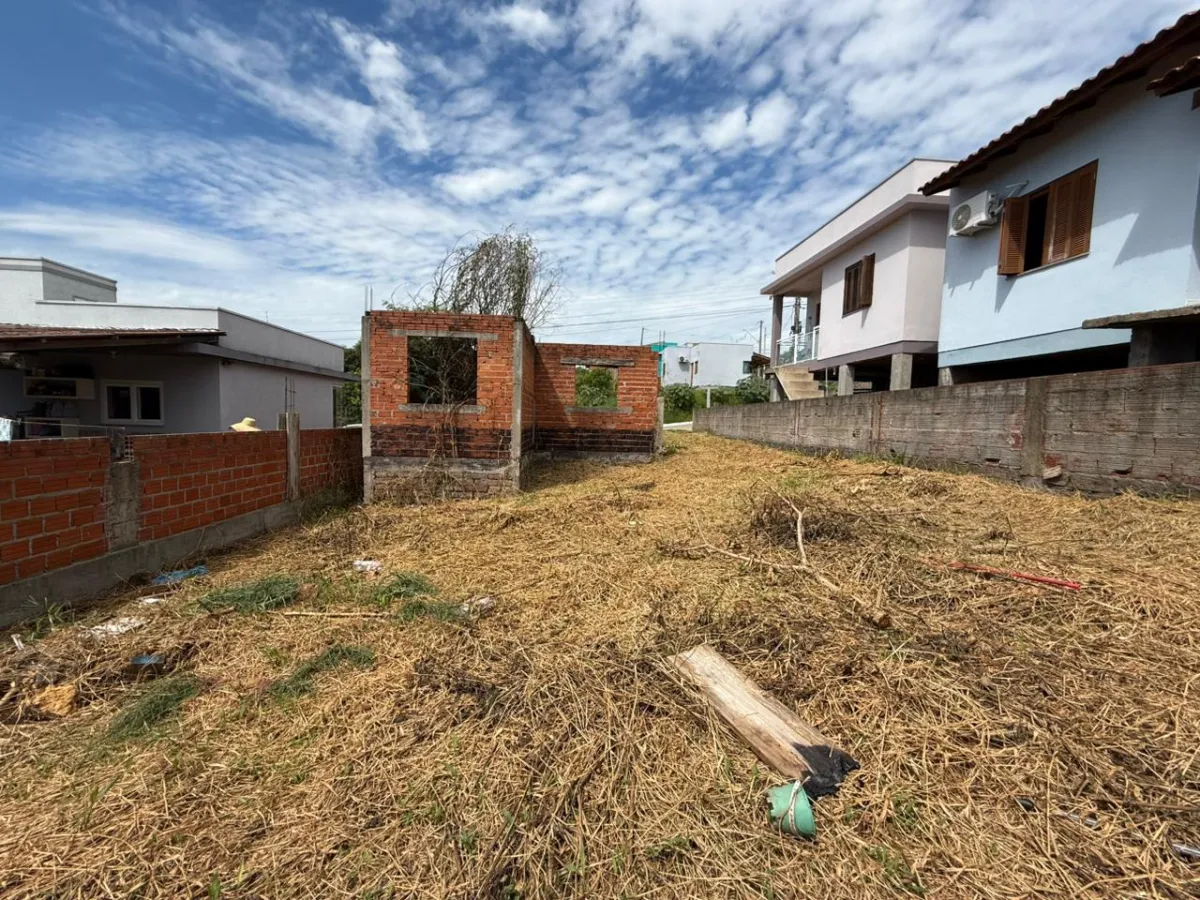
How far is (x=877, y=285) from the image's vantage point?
12070 millimetres

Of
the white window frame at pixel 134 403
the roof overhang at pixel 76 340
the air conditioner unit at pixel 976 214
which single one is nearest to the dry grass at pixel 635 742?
the air conditioner unit at pixel 976 214

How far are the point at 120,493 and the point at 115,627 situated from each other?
127 centimetres

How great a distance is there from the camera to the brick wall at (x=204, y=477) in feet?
14.3

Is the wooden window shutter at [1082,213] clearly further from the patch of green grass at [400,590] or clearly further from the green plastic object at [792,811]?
the patch of green grass at [400,590]

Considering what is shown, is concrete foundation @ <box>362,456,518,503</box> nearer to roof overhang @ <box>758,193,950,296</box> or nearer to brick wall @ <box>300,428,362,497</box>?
brick wall @ <box>300,428,362,497</box>

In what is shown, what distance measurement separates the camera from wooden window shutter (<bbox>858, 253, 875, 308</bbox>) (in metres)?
12.3

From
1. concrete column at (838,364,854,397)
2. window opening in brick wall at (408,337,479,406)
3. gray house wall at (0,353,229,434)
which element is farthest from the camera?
concrete column at (838,364,854,397)

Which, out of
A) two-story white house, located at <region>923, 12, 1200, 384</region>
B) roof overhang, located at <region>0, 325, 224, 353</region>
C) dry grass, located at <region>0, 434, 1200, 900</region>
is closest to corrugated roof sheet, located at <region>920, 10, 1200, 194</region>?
two-story white house, located at <region>923, 12, 1200, 384</region>

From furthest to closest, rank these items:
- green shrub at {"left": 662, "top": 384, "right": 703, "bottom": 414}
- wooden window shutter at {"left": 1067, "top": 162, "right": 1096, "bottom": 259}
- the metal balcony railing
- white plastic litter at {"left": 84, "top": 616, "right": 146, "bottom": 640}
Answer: green shrub at {"left": 662, "top": 384, "right": 703, "bottom": 414} < the metal balcony railing < wooden window shutter at {"left": 1067, "top": 162, "right": 1096, "bottom": 259} < white plastic litter at {"left": 84, "top": 616, "right": 146, "bottom": 640}

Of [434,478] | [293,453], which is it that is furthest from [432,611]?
[434,478]

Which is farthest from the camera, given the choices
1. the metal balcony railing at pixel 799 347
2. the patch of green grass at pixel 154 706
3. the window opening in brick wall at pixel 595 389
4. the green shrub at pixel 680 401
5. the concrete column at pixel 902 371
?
the green shrub at pixel 680 401

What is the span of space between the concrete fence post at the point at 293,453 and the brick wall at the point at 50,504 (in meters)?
2.41

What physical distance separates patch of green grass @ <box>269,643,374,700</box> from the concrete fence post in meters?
4.03

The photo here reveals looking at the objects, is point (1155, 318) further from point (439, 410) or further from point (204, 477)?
point (204, 477)
